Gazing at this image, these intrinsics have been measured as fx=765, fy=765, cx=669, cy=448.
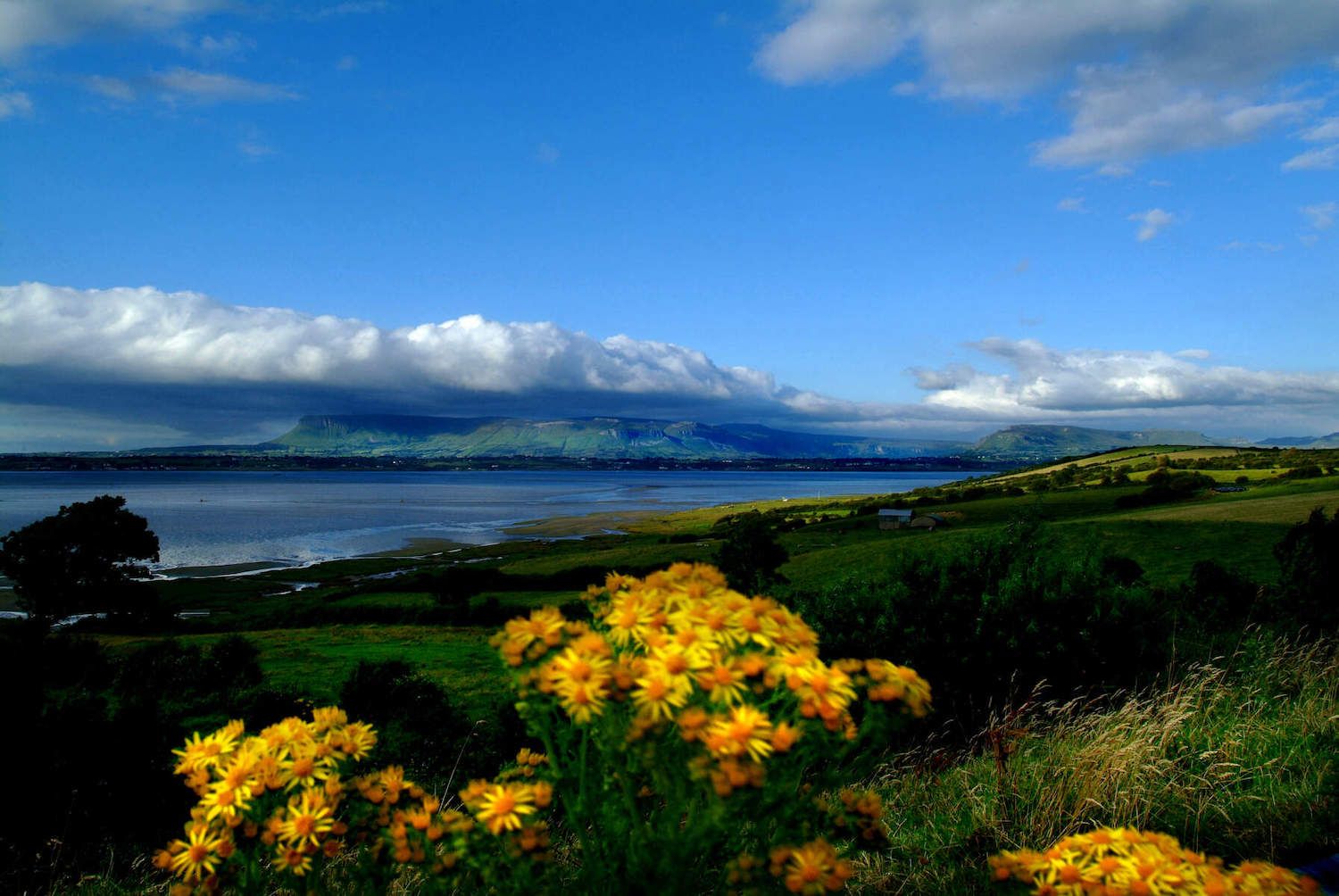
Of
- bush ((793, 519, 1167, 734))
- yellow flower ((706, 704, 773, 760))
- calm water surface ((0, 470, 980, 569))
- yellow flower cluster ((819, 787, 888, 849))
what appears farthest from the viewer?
calm water surface ((0, 470, 980, 569))

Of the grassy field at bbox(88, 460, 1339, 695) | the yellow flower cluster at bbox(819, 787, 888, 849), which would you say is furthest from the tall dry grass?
the grassy field at bbox(88, 460, 1339, 695)

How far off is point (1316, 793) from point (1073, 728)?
65.7 inches

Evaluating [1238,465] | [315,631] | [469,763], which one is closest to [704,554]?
[315,631]

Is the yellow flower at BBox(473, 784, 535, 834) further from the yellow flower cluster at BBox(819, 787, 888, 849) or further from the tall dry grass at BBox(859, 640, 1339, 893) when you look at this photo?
the tall dry grass at BBox(859, 640, 1339, 893)

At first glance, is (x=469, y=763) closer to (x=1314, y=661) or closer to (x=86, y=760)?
(x=86, y=760)

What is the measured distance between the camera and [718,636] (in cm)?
239

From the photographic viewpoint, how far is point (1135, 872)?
2211 millimetres

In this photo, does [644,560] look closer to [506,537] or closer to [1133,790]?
[506,537]

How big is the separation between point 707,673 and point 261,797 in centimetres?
161

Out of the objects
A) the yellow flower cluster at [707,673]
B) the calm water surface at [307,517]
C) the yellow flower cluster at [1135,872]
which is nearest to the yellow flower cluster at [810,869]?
the yellow flower cluster at [707,673]

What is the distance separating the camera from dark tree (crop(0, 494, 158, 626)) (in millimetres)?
43500

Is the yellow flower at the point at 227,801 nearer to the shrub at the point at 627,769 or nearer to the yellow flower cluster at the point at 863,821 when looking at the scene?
the shrub at the point at 627,769

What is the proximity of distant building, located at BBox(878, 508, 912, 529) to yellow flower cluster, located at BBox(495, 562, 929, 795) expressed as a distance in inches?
3175

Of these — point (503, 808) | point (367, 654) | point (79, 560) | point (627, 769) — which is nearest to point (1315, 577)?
point (627, 769)
